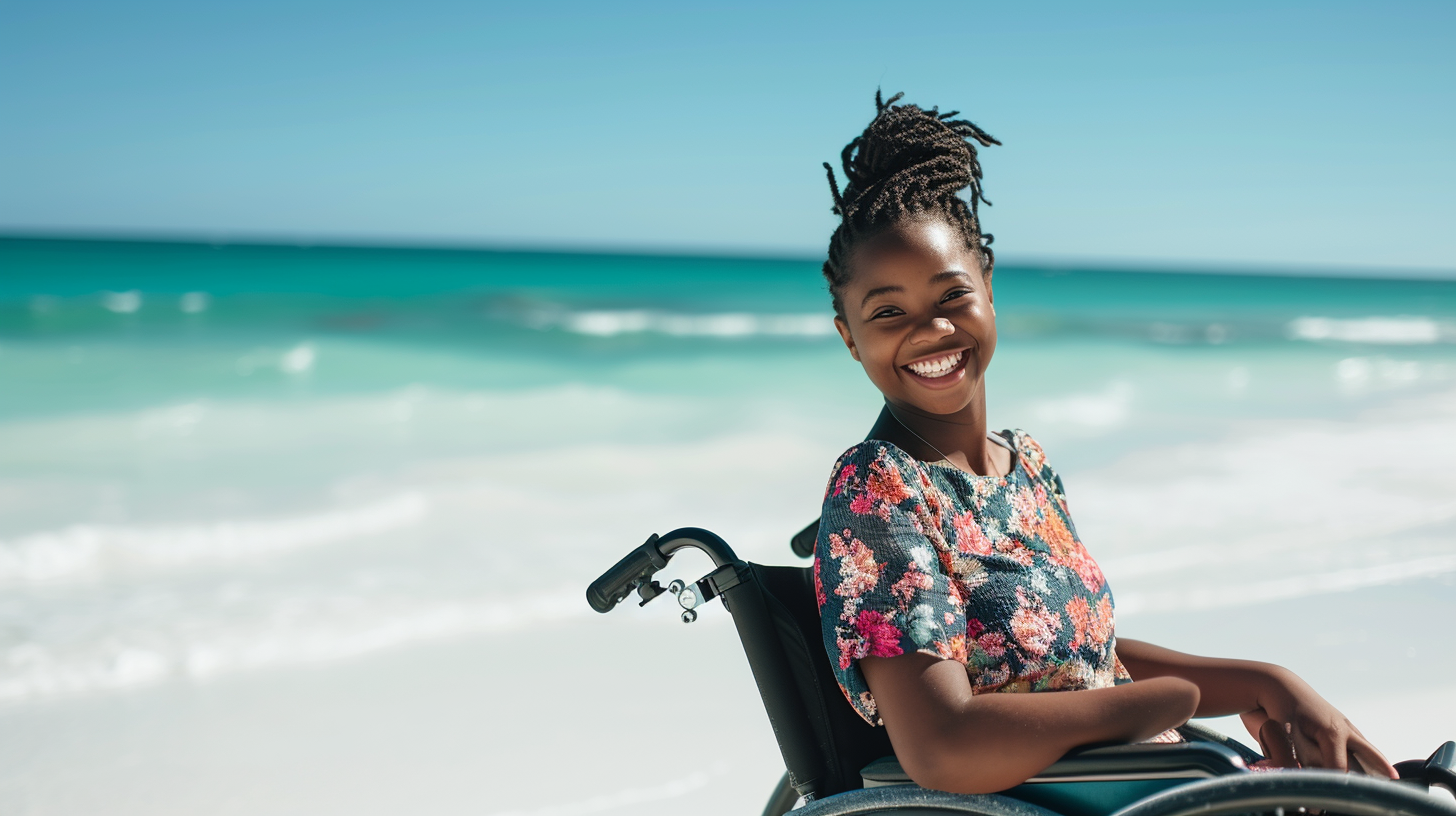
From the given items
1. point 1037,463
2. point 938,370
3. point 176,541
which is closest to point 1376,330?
point 176,541

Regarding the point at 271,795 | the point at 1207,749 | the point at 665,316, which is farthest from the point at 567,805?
the point at 665,316

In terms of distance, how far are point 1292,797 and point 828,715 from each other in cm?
54

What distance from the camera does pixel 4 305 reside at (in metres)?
16.2

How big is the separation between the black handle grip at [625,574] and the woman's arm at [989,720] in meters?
0.39

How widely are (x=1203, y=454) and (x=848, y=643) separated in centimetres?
718

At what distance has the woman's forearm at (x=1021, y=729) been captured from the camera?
47.8 inches

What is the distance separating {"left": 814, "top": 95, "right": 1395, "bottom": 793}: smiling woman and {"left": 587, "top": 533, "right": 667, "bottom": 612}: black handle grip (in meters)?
0.28

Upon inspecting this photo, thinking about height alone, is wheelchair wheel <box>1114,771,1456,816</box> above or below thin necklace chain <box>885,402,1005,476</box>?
below

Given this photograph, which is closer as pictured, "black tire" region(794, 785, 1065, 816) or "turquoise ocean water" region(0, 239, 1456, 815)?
"black tire" region(794, 785, 1065, 816)

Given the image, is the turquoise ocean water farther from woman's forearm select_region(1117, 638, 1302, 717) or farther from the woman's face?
the woman's face

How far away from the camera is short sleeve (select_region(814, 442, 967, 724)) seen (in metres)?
1.24

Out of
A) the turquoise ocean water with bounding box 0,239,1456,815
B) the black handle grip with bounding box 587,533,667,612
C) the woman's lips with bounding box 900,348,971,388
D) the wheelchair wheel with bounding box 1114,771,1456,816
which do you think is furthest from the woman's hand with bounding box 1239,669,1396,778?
the turquoise ocean water with bounding box 0,239,1456,815

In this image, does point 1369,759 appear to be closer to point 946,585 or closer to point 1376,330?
point 946,585

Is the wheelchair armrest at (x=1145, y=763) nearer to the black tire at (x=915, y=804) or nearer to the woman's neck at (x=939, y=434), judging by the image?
the black tire at (x=915, y=804)
